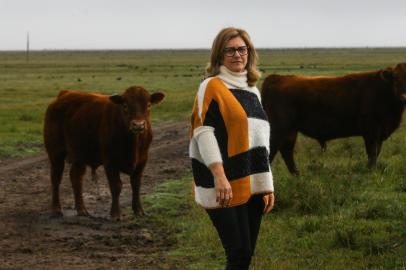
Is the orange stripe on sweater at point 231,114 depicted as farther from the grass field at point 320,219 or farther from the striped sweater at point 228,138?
the grass field at point 320,219

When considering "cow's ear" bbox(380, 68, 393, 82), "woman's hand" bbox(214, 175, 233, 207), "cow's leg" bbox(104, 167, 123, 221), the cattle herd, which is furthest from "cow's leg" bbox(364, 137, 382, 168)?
"woman's hand" bbox(214, 175, 233, 207)

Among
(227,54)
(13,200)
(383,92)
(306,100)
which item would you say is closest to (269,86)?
(306,100)

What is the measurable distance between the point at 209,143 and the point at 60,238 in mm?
4268

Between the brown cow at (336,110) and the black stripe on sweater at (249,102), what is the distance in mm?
7170

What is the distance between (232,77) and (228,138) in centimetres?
38

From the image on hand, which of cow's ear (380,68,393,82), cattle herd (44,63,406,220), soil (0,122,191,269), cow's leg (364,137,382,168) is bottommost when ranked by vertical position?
soil (0,122,191,269)

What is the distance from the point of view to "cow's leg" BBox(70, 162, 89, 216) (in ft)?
30.2

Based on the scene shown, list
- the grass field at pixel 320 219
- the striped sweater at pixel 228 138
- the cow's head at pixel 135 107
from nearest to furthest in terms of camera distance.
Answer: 1. the striped sweater at pixel 228 138
2. the grass field at pixel 320 219
3. the cow's head at pixel 135 107

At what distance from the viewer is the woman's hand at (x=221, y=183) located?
4.05 metres

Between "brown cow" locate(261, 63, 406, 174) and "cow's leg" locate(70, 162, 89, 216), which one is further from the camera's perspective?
"brown cow" locate(261, 63, 406, 174)

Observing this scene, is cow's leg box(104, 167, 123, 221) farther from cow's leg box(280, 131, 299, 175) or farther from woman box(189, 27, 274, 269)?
woman box(189, 27, 274, 269)

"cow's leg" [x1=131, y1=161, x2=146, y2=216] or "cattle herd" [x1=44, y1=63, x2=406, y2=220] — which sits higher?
"cattle herd" [x1=44, y1=63, x2=406, y2=220]

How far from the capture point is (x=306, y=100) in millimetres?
11578

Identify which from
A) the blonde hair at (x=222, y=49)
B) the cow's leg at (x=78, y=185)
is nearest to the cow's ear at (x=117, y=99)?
the cow's leg at (x=78, y=185)
